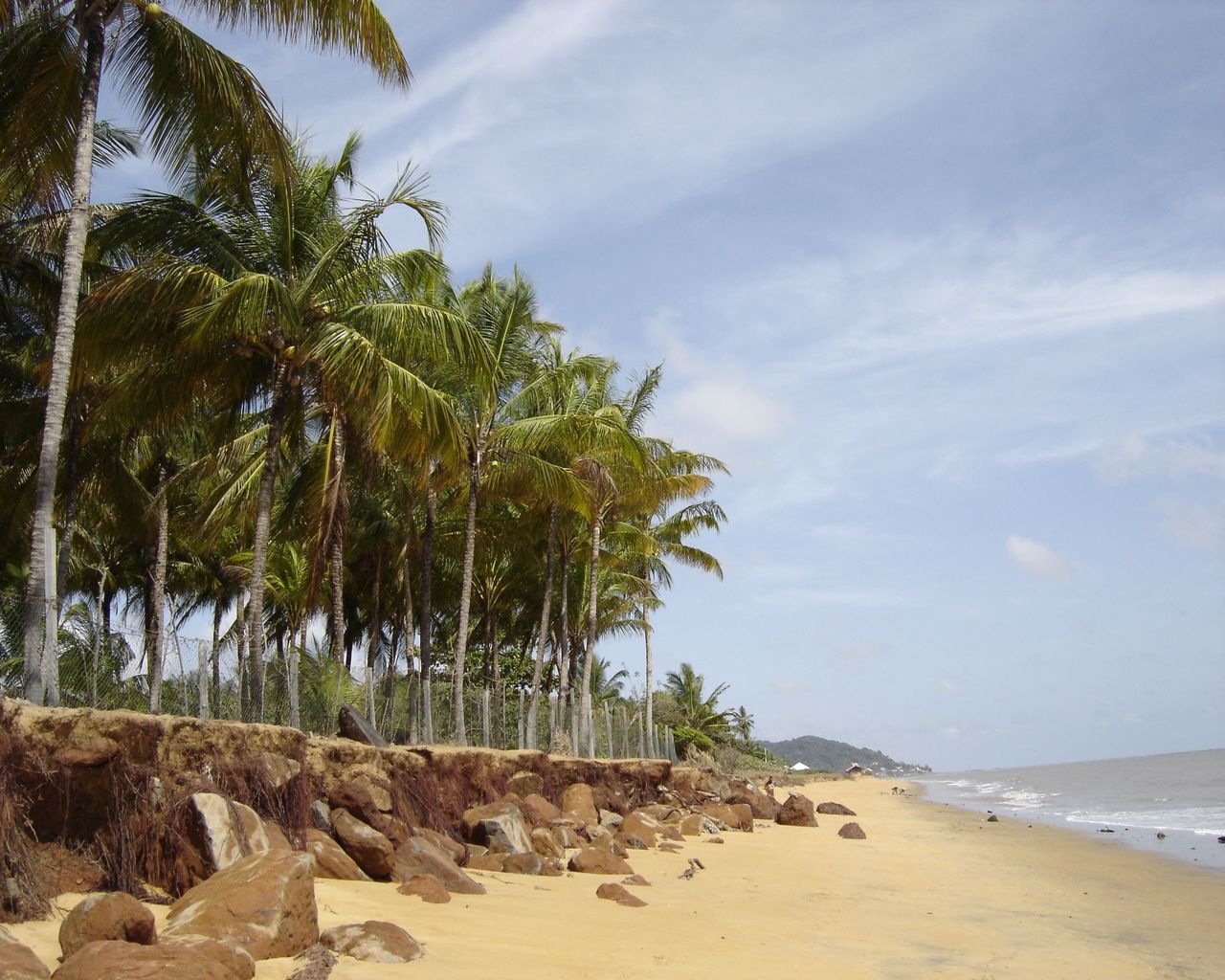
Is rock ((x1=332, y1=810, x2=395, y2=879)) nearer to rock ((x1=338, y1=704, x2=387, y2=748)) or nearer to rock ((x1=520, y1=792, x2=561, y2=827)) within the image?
rock ((x1=338, y1=704, x2=387, y2=748))

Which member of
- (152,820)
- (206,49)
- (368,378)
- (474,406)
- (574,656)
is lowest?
(152,820)

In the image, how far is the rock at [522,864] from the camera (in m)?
9.98

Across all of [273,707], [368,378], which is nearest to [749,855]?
[273,707]

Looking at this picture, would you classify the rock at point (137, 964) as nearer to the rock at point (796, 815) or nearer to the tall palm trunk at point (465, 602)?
the tall palm trunk at point (465, 602)

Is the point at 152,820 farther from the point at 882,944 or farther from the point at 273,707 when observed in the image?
the point at 273,707

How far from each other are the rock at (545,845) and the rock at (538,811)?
4.97ft

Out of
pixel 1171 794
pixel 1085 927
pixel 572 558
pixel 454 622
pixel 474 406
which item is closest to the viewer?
pixel 1085 927

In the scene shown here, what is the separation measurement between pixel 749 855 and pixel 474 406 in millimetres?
8974

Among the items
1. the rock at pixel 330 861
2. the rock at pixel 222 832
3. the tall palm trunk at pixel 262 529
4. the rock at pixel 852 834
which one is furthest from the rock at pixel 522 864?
the rock at pixel 852 834

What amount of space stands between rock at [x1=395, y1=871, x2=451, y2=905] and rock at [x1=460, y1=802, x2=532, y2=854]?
2.37 m

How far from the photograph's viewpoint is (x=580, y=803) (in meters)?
14.7

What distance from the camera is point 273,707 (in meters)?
13.9

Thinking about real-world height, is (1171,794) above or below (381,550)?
below

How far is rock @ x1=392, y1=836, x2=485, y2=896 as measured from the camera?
845 cm
